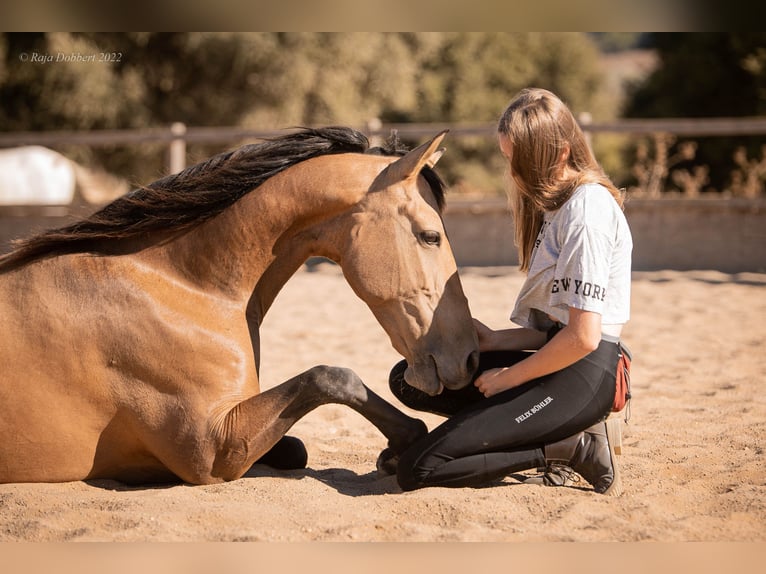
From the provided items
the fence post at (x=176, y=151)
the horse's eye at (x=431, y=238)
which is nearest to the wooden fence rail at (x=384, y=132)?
the fence post at (x=176, y=151)

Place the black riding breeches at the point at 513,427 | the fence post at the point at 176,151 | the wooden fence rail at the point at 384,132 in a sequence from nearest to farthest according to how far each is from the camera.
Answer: the black riding breeches at the point at 513,427, the wooden fence rail at the point at 384,132, the fence post at the point at 176,151

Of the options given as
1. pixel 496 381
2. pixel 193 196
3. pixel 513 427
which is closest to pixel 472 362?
pixel 496 381

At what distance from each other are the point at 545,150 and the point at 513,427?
3.39ft

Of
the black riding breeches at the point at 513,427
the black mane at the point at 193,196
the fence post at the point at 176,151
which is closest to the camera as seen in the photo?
the black riding breeches at the point at 513,427

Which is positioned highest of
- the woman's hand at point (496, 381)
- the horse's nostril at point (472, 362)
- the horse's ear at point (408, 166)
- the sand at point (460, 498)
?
the horse's ear at point (408, 166)

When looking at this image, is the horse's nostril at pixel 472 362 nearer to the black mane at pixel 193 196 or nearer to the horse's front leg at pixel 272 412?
the horse's front leg at pixel 272 412

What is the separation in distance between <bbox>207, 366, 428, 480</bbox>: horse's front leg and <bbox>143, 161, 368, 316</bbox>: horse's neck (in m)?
0.45

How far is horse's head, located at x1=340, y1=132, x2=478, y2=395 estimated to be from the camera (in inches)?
125

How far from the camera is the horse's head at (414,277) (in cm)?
318

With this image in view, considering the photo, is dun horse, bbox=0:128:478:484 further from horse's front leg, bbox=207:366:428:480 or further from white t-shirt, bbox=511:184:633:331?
white t-shirt, bbox=511:184:633:331

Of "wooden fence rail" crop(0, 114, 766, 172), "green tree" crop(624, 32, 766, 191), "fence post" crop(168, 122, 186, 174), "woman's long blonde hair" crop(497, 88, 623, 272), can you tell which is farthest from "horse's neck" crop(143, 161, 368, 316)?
"green tree" crop(624, 32, 766, 191)

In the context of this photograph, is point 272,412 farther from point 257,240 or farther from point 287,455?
point 257,240

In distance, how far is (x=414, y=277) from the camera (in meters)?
3.18

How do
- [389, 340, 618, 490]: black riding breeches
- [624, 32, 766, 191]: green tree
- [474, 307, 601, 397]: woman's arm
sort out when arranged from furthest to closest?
[624, 32, 766, 191]: green tree, [389, 340, 618, 490]: black riding breeches, [474, 307, 601, 397]: woman's arm
